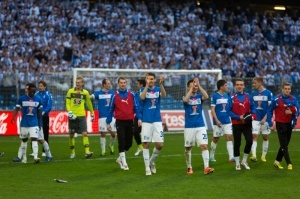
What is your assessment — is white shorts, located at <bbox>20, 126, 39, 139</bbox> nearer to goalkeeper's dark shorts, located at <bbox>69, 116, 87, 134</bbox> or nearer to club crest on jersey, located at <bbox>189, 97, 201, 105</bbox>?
goalkeeper's dark shorts, located at <bbox>69, 116, 87, 134</bbox>

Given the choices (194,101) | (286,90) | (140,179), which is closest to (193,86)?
(194,101)

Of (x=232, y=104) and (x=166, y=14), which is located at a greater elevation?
(x=166, y=14)

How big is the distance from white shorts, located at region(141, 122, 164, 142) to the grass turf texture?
33.9 inches

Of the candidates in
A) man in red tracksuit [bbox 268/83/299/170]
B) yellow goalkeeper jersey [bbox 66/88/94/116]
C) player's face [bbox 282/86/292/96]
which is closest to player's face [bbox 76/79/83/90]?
yellow goalkeeper jersey [bbox 66/88/94/116]

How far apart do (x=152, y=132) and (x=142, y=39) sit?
25798mm

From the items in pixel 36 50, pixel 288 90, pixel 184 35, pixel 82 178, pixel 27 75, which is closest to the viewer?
pixel 82 178

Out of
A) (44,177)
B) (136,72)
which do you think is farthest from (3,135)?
(44,177)

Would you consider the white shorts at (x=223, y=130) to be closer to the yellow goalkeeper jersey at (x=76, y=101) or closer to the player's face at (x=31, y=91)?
the yellow goalkeeper jersey at (x=76, y=101)

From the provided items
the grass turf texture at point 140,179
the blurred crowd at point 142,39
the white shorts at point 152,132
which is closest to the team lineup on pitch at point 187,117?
the white shorts at point 152,132

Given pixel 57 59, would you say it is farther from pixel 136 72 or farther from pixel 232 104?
pixel 232 104

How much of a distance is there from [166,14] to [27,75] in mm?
14902

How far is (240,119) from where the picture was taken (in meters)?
18.1

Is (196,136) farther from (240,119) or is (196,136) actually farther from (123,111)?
(123,111)

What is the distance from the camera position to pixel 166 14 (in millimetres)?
45781
